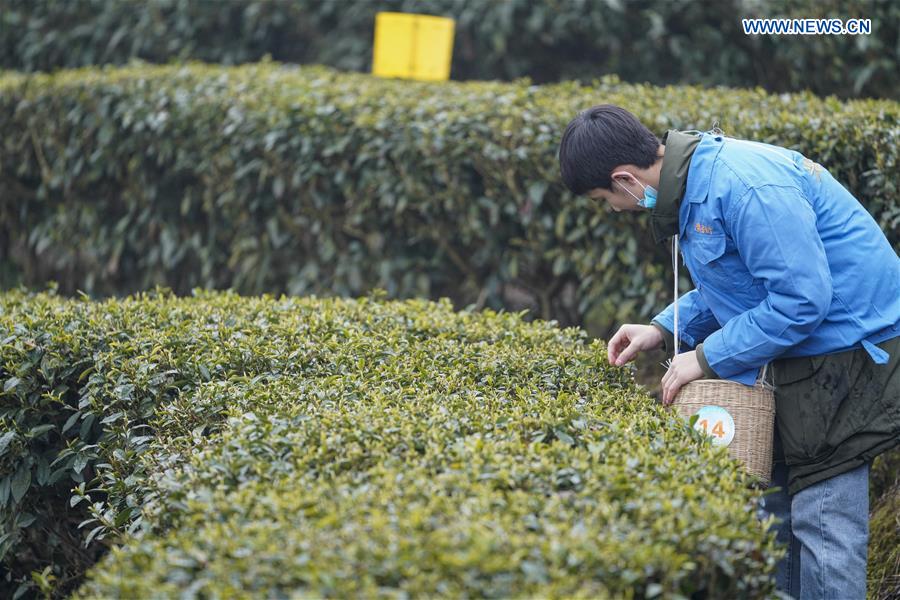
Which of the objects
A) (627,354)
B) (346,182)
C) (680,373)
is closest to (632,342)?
(627,354)

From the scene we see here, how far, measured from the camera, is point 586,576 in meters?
2.00

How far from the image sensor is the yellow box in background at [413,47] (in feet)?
Answer: 19.7

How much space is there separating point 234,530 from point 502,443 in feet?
2.41

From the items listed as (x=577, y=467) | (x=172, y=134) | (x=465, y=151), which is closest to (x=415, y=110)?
(x=465, y=151)

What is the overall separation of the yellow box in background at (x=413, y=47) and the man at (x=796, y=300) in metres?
3.19

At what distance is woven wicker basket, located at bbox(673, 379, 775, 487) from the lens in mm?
2867

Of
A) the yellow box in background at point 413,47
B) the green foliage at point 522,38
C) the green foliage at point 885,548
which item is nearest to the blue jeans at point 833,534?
the green foliage at point 885,548

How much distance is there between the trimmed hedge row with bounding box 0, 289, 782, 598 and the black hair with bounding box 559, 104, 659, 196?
0.69m

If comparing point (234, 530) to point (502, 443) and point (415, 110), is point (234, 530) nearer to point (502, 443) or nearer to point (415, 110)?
point (502, 443)

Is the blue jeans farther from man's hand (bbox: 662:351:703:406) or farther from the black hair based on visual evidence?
the black hair

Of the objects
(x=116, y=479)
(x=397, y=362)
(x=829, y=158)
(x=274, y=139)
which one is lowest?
(x=116, y=479)

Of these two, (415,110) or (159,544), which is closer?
(159,544)

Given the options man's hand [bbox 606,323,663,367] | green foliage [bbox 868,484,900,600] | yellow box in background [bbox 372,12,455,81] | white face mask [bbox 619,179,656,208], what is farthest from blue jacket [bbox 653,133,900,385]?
yellow box in background [bbox 372,12,455,81]

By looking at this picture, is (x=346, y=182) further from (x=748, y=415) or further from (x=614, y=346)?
(x=748, y=415)
